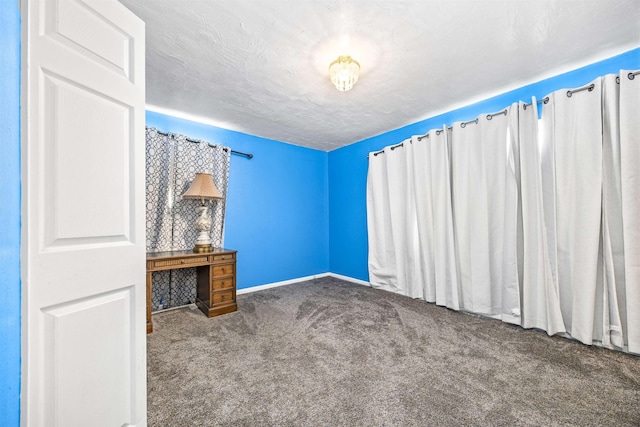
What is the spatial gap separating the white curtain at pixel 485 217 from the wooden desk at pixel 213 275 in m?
2.60

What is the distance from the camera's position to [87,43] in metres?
0.99

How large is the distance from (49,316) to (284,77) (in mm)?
2206

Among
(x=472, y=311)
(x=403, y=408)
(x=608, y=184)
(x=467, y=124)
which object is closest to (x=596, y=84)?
(x=608, y=184)

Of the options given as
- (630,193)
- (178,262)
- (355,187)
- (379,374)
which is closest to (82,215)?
(178,262)

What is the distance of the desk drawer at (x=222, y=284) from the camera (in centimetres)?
275

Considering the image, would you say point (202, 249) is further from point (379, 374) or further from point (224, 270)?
point (379, 374)

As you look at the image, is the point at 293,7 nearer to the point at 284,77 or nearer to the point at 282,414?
the point at 284,77

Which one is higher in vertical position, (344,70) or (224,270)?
(344,70)

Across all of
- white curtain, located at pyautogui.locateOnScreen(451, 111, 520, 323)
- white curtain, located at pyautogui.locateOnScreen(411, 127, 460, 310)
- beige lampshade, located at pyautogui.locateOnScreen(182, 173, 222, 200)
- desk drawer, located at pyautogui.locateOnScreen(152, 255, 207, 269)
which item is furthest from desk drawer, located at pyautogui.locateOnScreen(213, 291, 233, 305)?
white curtain, located at pyautogui.locateOnScreen(451, 111, 520, 323)

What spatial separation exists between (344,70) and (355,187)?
96.2 inches

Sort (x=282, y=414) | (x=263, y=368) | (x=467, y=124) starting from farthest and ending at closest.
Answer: (x=467, y=124) → (x=263, y=368) → (x=282, y=414)

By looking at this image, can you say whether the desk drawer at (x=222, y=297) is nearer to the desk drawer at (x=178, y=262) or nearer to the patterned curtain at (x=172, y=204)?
the desk drawer at (x=178, y=262)

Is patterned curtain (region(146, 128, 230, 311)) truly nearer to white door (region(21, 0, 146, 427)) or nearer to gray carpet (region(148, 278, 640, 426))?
gray carpet (region(148, 278, 640, 426))

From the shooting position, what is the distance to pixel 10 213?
788 millimetres
